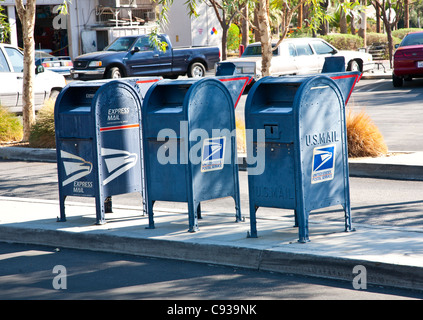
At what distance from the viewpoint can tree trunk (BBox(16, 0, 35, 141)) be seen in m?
13.2

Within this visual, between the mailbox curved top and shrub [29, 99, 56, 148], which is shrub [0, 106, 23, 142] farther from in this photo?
the mailbox curved top

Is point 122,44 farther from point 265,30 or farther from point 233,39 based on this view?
point 233,39

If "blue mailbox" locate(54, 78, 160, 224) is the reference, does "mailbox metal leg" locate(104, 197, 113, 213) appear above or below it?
below

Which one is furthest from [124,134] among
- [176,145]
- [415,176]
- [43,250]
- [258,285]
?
[415,176]

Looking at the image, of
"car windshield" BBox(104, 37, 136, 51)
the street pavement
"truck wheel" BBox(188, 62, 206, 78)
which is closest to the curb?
the street pavement

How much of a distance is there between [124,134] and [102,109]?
0.41 meters

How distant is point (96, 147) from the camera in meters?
7.09

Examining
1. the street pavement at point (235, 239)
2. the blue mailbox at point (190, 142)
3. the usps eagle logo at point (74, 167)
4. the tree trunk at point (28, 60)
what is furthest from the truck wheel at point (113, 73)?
the blue mailbox at point (190, 142)

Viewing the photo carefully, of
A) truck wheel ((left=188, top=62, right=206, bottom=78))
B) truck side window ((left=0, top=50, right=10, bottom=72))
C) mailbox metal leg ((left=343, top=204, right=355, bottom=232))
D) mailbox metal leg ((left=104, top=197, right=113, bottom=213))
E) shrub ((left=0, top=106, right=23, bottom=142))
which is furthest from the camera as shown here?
truck wheel ((left=188, top=62, right=206, bottom=78))

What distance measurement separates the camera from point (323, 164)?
6.25 m

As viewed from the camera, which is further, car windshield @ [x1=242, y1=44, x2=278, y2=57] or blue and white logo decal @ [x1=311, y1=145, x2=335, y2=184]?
car windshield @ [x1=242, y1=44, x2=278, y2=57]

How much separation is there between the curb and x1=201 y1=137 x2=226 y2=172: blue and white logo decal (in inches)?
35.2

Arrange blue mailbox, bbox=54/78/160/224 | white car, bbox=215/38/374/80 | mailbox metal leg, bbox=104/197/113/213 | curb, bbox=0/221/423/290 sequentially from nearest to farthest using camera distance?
curb, bbox=0/221/423/290, blue mailbox, bbox=54/78/160/224, mailbox metal leg, bbox=104/197/113/213, white car, bbox=215/38/374/80
